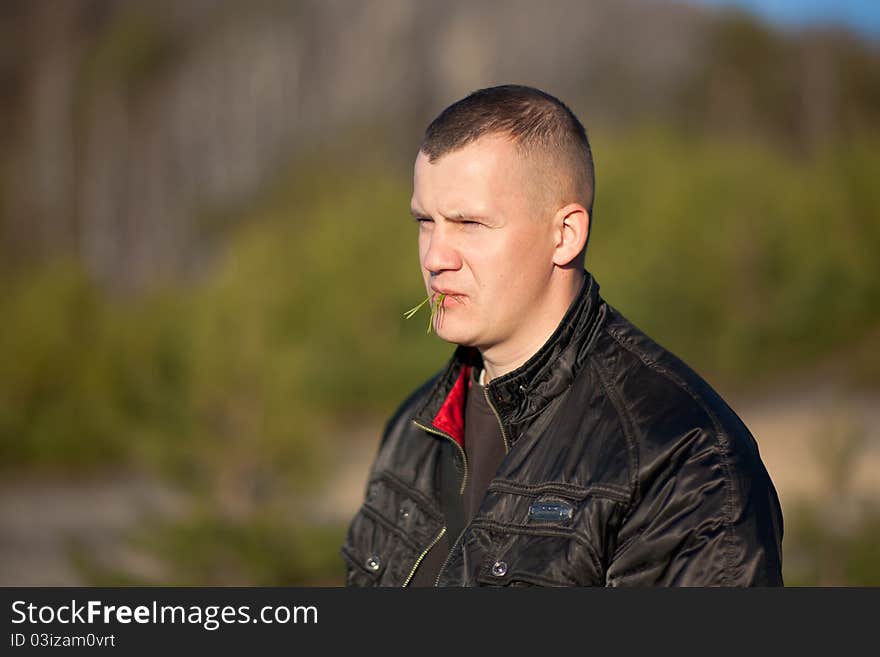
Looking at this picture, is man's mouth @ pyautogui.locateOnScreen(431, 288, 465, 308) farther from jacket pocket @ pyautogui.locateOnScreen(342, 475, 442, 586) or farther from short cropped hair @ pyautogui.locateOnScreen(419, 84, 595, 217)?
jacket pocket @ pyautogui.locateOnScreen(342, 475, 442, 586)

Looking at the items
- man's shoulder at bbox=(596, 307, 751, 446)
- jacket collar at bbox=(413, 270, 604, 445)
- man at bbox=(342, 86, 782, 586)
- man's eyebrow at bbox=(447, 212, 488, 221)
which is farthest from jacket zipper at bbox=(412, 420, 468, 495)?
man's eyebrow at bbox=(447, 212, 488, 221)

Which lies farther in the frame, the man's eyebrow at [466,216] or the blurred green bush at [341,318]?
the blurred green bush at [341,318]

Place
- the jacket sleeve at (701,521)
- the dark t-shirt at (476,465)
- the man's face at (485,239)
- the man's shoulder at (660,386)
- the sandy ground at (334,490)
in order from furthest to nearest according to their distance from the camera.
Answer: the sandy ground at (334,490)
the dark t-shirt at (476,465)
the man's face at (485,239)
the man's shoulder at (660,386)
the jacket sleeve at (701,521)

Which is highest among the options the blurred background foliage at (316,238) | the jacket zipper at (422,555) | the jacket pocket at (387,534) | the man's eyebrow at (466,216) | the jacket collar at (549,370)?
the blurred background foliage at (316,238)

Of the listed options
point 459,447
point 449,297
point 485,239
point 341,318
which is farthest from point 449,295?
point 341,318

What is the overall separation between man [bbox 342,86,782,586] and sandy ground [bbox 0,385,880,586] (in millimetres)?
4735

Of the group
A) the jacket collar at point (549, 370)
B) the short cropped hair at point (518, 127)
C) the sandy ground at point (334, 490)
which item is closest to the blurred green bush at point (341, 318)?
the sandy ground at point (334, 490)

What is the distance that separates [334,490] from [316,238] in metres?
4.92

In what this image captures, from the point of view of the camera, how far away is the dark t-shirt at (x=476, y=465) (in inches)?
90.0

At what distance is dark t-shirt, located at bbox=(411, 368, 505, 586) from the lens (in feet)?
7.50

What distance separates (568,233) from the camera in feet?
7.23

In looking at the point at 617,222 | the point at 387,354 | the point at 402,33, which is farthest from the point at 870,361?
the point at 402,33

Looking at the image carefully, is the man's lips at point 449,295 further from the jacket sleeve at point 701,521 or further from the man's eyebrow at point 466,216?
the jacket sleeve at point 701,521

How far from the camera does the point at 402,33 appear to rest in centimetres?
2283
